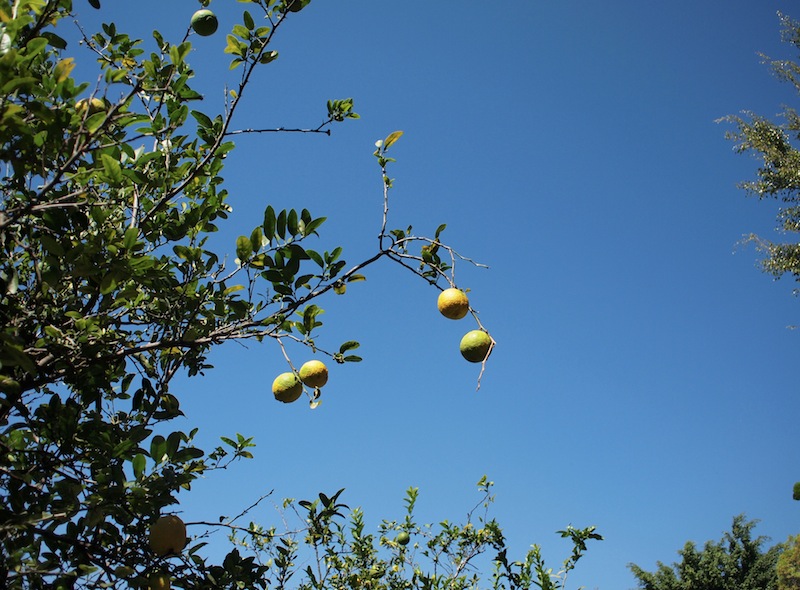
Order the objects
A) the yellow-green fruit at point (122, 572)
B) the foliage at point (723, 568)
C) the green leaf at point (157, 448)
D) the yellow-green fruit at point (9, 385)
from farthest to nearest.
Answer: the foliage at point (723, 568), the green leaf at point (157, 448), the yellow-green fruit at point (122, 572), the yellow-green fruit at point (9, 385)

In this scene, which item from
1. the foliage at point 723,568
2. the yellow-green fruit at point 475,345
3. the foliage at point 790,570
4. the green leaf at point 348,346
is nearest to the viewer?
the yellow-green fruit at point 475,345

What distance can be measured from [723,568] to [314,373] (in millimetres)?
21689

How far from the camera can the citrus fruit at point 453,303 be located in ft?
7.88

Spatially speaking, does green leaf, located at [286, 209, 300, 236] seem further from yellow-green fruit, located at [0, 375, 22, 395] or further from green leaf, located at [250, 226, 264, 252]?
yellow-green fruit, located at [0, 375, 22, 395]

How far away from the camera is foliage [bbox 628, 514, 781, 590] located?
1872 centimetres

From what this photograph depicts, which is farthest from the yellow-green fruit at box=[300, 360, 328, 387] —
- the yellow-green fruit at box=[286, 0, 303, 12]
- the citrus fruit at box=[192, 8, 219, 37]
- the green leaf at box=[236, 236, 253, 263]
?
the citrus fruit at box=[192, 8, 219, 37]

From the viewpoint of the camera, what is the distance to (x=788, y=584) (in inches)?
582

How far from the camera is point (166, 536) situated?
6.68ft

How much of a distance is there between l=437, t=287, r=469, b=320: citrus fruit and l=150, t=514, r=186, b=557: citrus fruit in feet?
4.16

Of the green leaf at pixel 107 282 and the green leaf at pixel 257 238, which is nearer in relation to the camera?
the green leaf at pixel 107 282

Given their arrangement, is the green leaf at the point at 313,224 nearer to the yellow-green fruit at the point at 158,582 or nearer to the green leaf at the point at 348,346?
the green leaf at the point at 348,346

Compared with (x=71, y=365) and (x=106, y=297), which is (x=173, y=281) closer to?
(x=106, y=297)

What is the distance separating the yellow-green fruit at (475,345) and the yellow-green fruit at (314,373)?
1.89ft

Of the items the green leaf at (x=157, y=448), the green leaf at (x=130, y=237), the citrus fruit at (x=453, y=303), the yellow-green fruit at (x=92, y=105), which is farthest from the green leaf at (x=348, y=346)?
the yellow-green fruit at (x=92, y=105)
